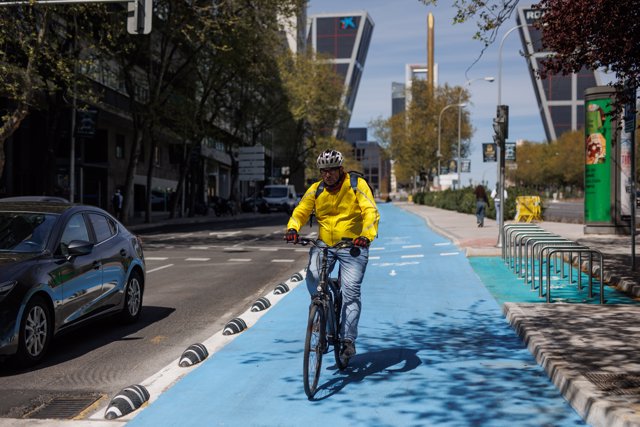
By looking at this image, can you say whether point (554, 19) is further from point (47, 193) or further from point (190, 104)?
point (190, 104)

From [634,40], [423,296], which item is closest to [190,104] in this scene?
[423,296]

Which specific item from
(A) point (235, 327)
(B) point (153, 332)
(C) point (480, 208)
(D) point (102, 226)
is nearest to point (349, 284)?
(A) point (235, 327)

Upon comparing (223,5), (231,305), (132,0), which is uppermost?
(223,5)

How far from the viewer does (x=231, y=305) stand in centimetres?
1048

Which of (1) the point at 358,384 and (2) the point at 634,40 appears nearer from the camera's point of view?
(1) the point at 358,384

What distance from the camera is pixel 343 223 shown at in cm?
620

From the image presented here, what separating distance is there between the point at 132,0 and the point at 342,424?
12013mm

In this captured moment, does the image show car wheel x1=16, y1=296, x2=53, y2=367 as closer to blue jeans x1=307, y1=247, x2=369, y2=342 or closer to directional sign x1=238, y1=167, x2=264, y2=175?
blue jeans x1=307, y1=247, x2=369, y2=342

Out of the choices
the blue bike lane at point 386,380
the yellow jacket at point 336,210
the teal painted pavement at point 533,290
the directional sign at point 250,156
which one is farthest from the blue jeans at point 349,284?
the directional sign at point 250,156

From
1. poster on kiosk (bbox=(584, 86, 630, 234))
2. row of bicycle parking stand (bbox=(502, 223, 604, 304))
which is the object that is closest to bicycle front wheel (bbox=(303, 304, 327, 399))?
row of bicycle parking stand (bbox=(502, 223, 604, 304))

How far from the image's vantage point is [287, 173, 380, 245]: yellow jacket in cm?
616

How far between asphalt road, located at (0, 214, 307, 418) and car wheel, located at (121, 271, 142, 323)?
12 cm

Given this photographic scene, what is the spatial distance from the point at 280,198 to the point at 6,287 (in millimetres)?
52518

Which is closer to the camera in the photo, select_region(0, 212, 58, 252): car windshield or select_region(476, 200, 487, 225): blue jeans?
select_region(0, 212, 58, 252): car windshield
